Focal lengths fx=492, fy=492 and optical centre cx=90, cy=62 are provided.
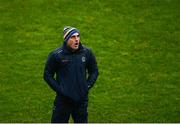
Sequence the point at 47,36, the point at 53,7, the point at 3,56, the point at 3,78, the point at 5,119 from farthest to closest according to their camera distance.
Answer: the point at 53,7
the point at 47,36
the point at 3,56
the point at 3,78
the point at 5,119

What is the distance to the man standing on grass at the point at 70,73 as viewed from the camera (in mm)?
9141

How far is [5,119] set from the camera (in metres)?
12.3

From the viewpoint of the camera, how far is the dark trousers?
368 inches

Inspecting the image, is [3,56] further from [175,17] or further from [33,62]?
[175,17]

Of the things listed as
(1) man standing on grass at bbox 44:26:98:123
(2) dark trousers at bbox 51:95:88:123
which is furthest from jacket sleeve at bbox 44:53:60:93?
(2) dark trousers at bbox 51:95:88:123

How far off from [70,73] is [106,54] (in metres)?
6.61

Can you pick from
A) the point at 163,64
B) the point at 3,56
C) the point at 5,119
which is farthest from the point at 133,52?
the point at 5,119

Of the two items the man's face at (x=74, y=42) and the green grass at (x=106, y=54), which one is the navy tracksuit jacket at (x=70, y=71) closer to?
the man's face at (x=74, y=42)

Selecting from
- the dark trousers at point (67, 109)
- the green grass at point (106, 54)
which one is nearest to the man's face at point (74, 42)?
the dark trousers at point (67, 109)

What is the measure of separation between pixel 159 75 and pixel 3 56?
4915 millimetres

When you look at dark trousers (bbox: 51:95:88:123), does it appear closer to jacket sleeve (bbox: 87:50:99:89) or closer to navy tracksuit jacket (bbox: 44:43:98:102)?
navy tracksuit jacket (bbox: 44:43:98:102)

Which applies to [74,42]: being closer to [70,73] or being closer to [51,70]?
[70,73]

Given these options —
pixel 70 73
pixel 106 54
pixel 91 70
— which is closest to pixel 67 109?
pixel 70 73

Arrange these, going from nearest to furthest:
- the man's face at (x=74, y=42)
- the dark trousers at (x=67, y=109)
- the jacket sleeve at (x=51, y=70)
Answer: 1. the man's face at (x=74, y=42)
2. the jacket sleeve at (x=51, y=70)
3. the dark trousers at (x=67, y=109)
